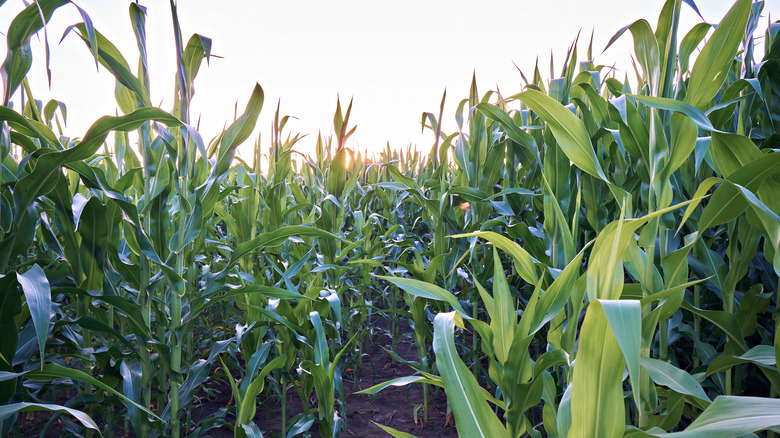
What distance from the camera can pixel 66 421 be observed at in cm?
121

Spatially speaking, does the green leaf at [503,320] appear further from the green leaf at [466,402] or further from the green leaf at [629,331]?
the green leaf at [629,331]

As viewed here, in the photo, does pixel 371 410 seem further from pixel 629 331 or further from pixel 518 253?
pixel 629 331

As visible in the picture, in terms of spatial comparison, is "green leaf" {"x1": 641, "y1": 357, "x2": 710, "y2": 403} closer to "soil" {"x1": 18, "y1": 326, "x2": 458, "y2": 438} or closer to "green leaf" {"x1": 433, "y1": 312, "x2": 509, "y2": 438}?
"green leaf" {"x1": 433, "y1": 312, "x2": 509, "y2": 438}

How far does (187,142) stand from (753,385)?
6.61 ft

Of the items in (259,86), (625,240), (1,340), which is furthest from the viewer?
(259,86)

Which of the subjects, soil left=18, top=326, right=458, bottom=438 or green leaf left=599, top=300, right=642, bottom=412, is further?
soil left=18, top=326, right=458, bottom=438

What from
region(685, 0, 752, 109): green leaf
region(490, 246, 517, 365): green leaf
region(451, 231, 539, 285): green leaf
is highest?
region(685, 0, 752, 109): green leaf

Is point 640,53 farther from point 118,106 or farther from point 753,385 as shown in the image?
point 118,106

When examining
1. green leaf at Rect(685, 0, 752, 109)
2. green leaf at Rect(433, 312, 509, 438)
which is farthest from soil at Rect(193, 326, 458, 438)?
green leaf at Rect(685, 0, 752, 109)

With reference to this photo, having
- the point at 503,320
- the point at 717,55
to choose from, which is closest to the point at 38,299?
the point at 503,320

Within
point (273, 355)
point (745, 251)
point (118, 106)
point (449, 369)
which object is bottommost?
point (273, 355)

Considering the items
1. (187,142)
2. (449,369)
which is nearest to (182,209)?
(187,142)

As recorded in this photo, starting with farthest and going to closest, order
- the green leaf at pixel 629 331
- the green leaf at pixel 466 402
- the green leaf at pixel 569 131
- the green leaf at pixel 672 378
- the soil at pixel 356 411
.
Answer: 1. the soil at pixel 356 411
2. the green leaf at pixel 569 131
3. the green leaf at pixel 672 378
4. the green leaf at pixel 466 402
5. the green leaf at pixel 629 331

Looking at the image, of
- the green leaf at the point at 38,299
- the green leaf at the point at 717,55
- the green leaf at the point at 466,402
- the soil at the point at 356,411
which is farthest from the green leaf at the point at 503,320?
the soil at the point at 356,411
